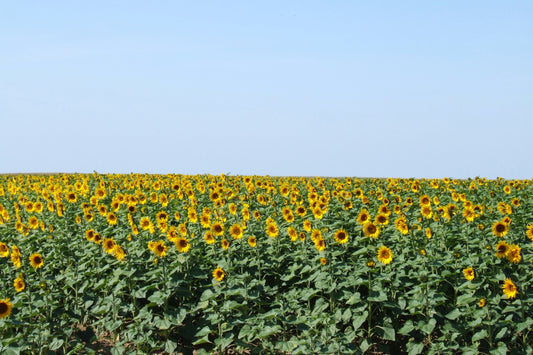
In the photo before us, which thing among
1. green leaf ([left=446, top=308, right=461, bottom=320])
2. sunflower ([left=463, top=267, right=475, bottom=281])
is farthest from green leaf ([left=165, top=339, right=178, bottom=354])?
sunflower ([left=463, top=267, right=475, bottom=281])

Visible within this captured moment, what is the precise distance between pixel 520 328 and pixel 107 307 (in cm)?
597

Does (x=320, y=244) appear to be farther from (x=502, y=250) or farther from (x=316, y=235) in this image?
(x=502, y=250)

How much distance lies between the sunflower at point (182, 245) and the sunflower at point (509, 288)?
4754 mm

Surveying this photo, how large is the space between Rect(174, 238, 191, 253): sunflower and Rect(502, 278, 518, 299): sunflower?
15.6 feet

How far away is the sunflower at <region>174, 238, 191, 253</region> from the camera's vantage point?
862cm

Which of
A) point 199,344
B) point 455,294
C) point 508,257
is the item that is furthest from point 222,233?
point 508,257

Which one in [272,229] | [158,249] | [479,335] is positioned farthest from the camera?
[272,229]

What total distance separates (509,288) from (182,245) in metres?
4.91

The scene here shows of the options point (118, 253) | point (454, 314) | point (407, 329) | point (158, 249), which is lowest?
point (407, 329)

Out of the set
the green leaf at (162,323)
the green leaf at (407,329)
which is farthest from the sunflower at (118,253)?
the green leaf at (407,329)

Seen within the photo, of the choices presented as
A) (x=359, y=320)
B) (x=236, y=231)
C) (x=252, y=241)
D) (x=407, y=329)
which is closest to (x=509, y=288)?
(x=407, y=329)

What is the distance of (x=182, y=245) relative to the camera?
8727 mm

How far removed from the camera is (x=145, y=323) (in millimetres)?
7988

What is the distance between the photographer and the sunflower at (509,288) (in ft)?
25.9
